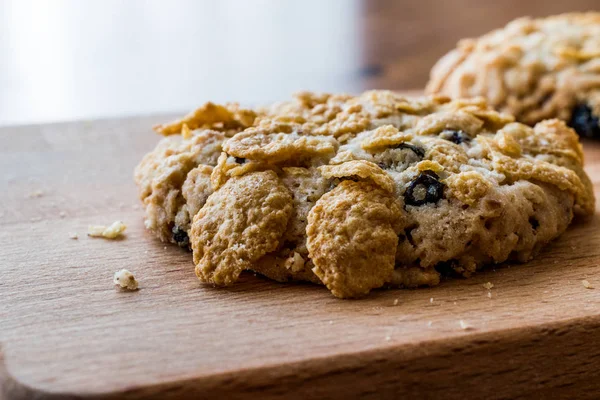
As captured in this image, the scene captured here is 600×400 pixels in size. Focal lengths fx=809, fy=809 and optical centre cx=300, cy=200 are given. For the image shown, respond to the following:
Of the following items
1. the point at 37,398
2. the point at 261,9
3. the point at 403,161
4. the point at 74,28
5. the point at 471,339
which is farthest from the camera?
the point at 261,9

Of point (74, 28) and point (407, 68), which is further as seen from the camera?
point (74, 28)

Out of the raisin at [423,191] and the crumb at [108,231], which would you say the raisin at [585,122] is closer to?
the raisin at [423,191]

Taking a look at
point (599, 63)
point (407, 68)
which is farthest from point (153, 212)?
point (407, 68)

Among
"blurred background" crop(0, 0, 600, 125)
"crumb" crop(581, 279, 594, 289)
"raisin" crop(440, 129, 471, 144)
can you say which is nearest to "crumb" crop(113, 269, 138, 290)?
"raisin" crop(440, 129, 471, 144)

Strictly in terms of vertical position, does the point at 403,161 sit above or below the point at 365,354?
above

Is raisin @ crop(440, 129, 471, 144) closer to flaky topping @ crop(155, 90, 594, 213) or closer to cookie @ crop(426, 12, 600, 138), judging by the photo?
flaky topping @ crop(155, 90, 594, 213)

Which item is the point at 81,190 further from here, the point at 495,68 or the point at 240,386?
the point at 495,68

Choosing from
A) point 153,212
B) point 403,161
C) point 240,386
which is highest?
point 403,161
